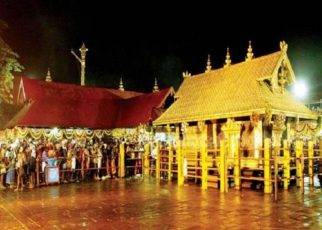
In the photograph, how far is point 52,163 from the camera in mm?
18781

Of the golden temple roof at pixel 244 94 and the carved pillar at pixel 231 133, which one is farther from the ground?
the golden temple roof at pixel 244 94

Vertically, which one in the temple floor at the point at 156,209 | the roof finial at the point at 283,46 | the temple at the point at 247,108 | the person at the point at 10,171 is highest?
the roof finial at the point at 283,46

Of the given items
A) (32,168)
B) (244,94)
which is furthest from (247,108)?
(32,168)

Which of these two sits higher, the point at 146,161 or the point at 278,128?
the point at 278,128

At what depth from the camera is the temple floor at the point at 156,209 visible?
977 cm

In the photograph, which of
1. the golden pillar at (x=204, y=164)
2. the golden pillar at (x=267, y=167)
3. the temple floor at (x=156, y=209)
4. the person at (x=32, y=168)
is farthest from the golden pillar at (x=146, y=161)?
the golden pillar at (x=267, y=167)

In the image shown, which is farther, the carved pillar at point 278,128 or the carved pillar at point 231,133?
the carved pillar at point 231,133

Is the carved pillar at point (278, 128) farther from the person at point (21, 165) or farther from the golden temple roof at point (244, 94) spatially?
the person at point (21, 165)

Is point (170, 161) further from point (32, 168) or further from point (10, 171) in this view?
point (10, 171)

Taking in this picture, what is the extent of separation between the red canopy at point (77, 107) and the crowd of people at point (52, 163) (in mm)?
3016

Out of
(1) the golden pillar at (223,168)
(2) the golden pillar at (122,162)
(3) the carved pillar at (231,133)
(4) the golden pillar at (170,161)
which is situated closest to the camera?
(1) the golden pillar at (223,168)

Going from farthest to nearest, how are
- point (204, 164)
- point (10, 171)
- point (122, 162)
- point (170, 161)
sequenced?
point (122, 162) → point (170, 161) → point (10, 171) → point (204, 164)

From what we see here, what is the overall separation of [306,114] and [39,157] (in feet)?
41.0

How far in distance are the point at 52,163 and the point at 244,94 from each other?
947cm
